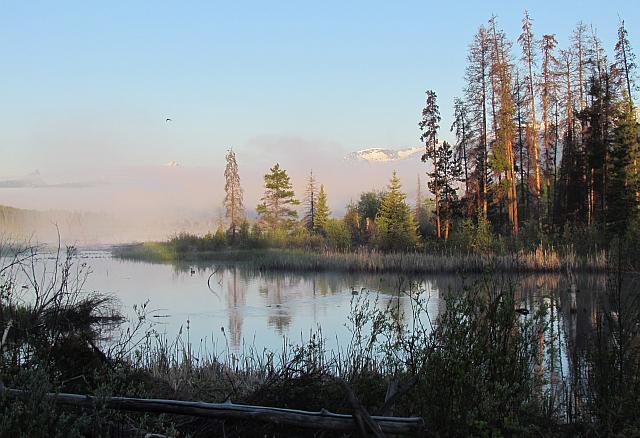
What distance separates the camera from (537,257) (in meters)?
29.2

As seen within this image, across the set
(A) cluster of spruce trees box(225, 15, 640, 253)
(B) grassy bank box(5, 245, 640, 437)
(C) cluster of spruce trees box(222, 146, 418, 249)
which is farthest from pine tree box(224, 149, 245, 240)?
(B) grassy bank box(5, 245, 640, 437)

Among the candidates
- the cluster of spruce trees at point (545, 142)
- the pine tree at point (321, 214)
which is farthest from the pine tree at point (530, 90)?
the pine tree at point (321, 214)

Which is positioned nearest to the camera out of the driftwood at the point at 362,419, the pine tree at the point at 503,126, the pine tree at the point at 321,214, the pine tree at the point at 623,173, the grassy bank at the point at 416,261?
the driftwood at the point at 362,419

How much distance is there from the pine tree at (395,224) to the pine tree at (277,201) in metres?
25.6

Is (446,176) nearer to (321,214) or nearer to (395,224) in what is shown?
(395,224)

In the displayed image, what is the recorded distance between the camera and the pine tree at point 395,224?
44656 mm

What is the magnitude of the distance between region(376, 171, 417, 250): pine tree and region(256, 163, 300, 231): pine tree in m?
25.6

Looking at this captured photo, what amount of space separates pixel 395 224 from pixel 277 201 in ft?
95.8

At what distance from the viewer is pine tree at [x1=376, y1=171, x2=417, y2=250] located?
44656mm

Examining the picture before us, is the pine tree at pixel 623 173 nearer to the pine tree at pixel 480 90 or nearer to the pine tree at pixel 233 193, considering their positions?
the pine tree at pixel 480 90

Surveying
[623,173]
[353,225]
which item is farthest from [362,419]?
[353,225]

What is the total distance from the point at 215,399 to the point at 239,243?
52.3m

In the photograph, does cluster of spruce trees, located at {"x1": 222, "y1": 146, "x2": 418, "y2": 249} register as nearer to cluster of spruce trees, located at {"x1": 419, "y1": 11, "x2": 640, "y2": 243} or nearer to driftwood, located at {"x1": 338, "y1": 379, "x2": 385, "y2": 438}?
cluster of spruce trees, located at {"x1": 419, "y1": 11, "x2": 640, "y2": 243}

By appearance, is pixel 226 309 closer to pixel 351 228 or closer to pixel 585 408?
pixel 585 408
